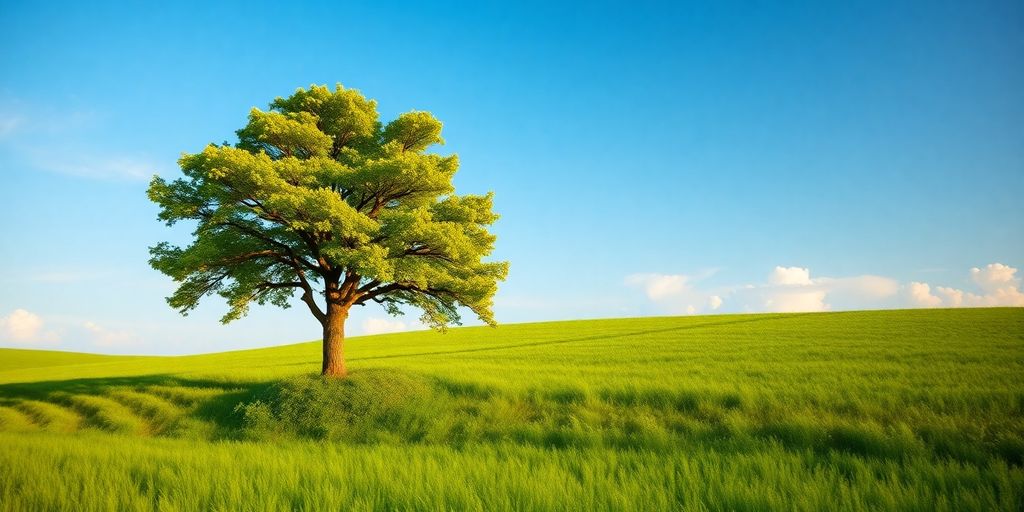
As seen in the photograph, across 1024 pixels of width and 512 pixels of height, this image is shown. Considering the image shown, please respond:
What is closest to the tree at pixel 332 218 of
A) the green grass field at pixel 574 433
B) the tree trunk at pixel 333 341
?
the tree trunk at pixel 333 341

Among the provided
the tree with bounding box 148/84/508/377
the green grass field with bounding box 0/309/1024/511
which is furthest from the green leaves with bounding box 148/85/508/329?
the green grass field with bounding box 0/309/1024/511

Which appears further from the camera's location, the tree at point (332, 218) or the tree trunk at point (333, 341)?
the tree trunk at point (333, 341)

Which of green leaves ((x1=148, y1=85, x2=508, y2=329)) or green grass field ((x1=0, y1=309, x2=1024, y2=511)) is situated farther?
green leaves ((x1=148, y1=85, x2=508, y2=329))

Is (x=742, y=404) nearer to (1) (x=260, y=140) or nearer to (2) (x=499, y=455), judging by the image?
(2) (x=499, y=455)

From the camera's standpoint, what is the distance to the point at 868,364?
18562mm

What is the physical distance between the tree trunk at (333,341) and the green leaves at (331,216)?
0.94ft

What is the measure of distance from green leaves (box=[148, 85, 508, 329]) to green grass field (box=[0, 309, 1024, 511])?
4.06 metres

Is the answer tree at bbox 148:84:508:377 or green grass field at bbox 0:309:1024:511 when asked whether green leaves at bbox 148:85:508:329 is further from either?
green grass field at bbox 0:309:1024:511

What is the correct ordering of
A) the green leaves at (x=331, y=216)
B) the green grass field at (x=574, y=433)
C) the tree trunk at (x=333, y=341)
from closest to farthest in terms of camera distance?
the green grass field at (x=574, y=433) → the green leaves at (x=331, y=216) → the tree trunk at (x=333, y=341)

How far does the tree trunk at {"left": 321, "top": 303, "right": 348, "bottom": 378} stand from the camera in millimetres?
18844

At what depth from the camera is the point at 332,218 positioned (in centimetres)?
1644

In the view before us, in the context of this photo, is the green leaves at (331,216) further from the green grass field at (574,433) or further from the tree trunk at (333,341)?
the green grass field at (574,433)

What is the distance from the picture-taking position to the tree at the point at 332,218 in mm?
16469

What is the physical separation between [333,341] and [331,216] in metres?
5.67
